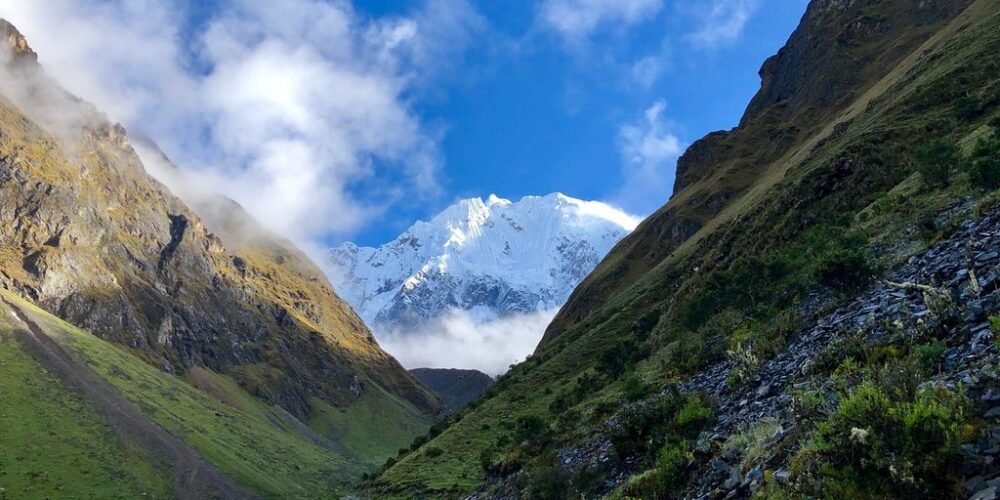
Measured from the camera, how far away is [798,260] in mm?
43094

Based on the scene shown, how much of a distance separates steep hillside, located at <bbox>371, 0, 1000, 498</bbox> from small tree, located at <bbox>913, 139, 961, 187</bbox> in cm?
15

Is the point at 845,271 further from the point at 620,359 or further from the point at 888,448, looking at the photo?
the point at 620,359

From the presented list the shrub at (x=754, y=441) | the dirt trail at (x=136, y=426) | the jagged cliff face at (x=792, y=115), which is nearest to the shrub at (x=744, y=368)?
the shrub at (x=754, y=441)

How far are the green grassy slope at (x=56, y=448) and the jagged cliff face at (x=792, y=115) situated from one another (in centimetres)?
9050

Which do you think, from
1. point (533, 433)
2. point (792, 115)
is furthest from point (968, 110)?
point (792, 115)

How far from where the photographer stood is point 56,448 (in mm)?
96938

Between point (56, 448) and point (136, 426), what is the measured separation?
2014 centimetres

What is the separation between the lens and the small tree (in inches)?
1547

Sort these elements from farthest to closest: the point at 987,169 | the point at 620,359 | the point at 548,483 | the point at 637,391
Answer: the point at 620,359 → the point at 637,391 → the point at 987,169 → the point at 548,483

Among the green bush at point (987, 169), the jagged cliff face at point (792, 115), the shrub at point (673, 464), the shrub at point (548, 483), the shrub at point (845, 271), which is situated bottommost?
the shrub at point (548, 483)

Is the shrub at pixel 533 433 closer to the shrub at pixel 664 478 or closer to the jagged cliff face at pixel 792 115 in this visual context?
the shrub at pixel 664 478

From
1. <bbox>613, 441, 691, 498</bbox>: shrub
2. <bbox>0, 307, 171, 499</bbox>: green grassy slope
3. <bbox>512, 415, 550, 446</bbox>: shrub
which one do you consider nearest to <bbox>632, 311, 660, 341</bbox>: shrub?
<bbox>512, 415, 550, 446</bbox>: shrub

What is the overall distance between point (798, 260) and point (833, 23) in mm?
153069

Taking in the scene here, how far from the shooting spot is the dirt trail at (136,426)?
108 meters
